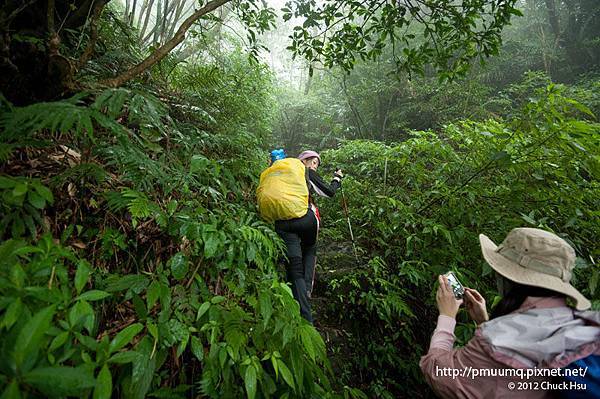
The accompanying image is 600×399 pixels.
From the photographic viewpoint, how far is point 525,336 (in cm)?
140

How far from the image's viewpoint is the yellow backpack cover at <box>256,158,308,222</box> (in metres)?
3.43

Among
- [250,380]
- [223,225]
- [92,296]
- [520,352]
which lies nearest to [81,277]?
[92,296]

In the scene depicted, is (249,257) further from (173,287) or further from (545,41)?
(545,41)

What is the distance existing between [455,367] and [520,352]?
0.33 m

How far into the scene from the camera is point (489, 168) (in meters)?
3.84

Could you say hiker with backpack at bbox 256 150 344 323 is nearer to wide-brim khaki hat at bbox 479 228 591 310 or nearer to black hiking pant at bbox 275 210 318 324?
black hiking pant at bbox 275 210 318 324

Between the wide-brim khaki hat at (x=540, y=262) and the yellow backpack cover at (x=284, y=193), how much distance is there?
210 centimetres

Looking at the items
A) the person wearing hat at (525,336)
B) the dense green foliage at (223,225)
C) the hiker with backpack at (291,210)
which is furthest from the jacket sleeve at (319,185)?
the person wearing hat at (525,336)

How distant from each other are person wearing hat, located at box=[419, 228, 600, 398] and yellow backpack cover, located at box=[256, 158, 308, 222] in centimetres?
201

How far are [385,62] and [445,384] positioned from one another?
1201 cm

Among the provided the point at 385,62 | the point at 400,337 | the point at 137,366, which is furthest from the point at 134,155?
the point at 385,62

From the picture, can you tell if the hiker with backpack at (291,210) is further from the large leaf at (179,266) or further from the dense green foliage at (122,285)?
the large leaf at (179,266)

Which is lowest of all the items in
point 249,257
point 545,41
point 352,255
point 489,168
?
point 352,255

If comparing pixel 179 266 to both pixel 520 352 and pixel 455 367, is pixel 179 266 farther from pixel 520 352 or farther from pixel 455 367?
pixel 520 352
